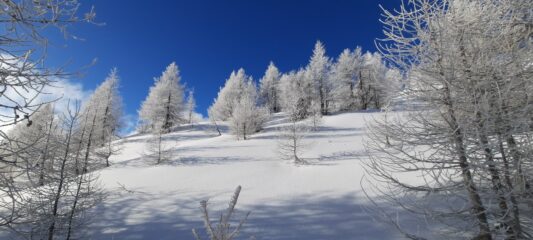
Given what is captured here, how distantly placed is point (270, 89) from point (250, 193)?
4292cm

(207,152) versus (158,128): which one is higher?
(158,128)

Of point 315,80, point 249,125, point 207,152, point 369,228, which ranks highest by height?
point 315,80

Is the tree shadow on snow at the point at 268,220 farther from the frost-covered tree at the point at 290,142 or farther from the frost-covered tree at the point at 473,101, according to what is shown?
the frost-covered tree at the point at 290,142

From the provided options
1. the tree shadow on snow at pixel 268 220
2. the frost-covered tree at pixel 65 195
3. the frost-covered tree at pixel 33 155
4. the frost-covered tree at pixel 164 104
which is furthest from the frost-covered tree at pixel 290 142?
the frost-covered tree at pixel 164 104

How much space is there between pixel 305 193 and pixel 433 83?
8482 mm

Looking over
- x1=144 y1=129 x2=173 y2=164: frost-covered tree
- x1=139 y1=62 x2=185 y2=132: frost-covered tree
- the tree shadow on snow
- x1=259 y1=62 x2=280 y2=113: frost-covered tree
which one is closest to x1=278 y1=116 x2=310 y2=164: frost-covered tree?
the tree shadow on snow

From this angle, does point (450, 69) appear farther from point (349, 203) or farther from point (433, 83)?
point (349, 203)

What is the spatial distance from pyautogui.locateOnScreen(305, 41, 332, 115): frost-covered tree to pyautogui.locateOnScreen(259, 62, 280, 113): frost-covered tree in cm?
1269

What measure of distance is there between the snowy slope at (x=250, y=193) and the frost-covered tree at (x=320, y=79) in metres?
19.0

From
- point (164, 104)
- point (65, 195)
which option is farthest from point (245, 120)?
point (65, 195)

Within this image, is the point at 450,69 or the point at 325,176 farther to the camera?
the point at 325,176

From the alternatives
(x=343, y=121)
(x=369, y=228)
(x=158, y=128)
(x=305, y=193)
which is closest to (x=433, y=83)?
(x=369, y=228)

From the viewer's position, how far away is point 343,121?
31625mm

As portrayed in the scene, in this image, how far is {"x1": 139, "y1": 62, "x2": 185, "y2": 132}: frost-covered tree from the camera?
35.4 meters
